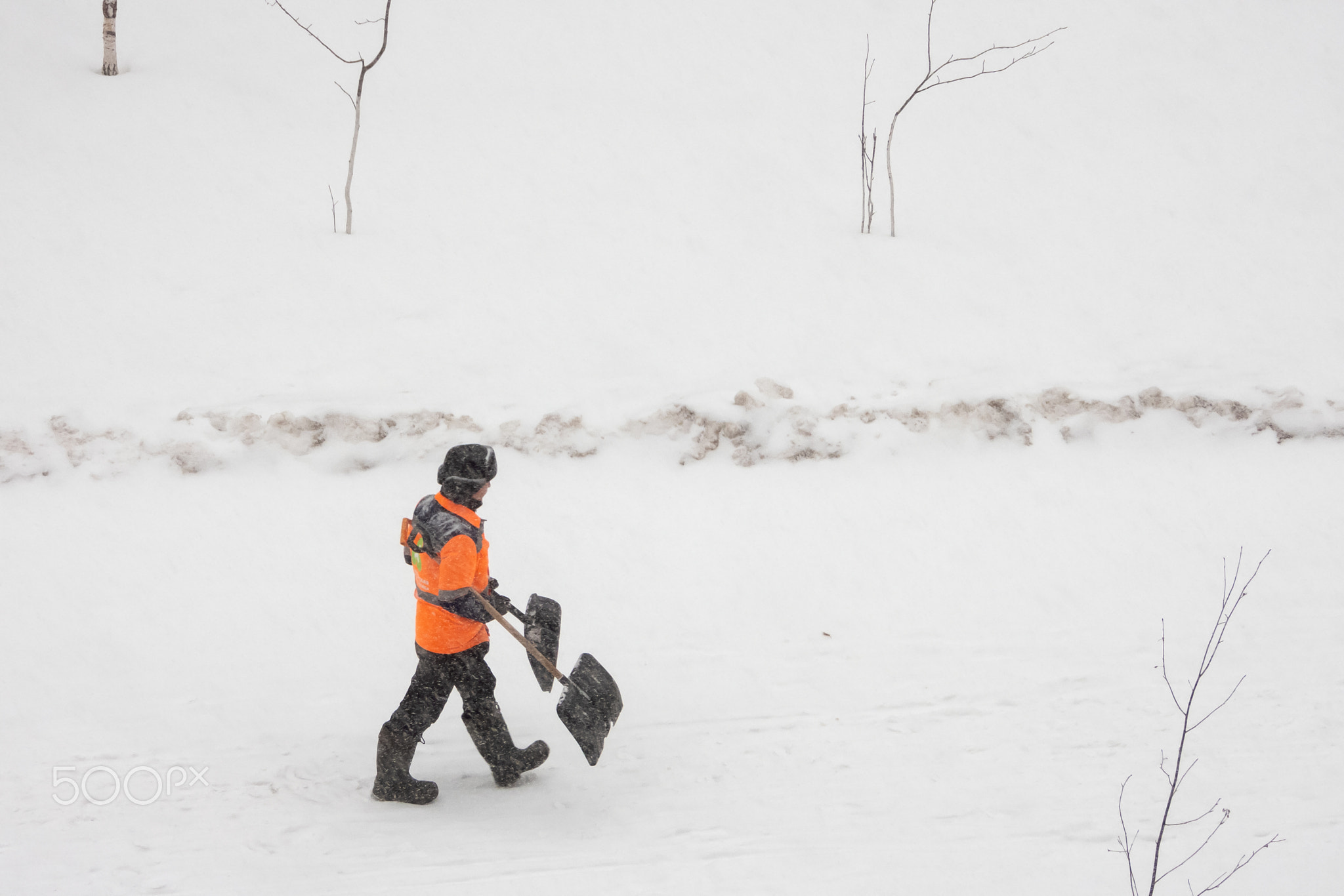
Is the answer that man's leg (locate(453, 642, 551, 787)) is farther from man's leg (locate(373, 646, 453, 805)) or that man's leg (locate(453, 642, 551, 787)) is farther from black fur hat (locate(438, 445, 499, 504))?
black fur hat (locate(438, 445, 499, 504))

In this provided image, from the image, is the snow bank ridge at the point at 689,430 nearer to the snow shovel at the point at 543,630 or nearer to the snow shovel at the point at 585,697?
the snow shovel at the point at 543,630

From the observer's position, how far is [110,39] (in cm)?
912

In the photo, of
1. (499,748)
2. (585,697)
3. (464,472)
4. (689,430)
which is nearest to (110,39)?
(689,430)

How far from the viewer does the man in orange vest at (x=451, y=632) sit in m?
3.47

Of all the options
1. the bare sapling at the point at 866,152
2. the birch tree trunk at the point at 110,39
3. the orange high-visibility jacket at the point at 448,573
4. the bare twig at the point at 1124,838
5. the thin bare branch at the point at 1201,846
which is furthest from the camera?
the birch tree trunk at the point at 110,39

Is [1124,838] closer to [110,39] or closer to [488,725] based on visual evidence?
[488,725]

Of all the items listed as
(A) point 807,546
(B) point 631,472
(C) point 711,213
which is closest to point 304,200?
(C) point 711,213

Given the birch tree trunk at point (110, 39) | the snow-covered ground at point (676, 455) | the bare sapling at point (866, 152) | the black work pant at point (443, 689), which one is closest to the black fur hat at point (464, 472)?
the black work pant at point (443, 689)

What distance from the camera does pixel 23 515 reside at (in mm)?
5148

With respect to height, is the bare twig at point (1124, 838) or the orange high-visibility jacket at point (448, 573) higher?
the orange high-visibility jacket at point (448, 573)

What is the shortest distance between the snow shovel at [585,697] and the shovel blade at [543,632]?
0.01 m

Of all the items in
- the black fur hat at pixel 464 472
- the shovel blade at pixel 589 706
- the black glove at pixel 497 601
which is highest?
the black fur hat at pixel 464 472

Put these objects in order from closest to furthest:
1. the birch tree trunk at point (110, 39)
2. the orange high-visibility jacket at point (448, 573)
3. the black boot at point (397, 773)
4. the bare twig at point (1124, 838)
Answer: the bare twig at point (1124, 838) → the orange high-visibility jacket at point (448, 573) → the black boot at point (397, 773) → the birch tree trunk at point (110, 39)

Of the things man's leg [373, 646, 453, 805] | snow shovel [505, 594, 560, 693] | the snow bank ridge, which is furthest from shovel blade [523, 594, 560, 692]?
the snow bank ridge
